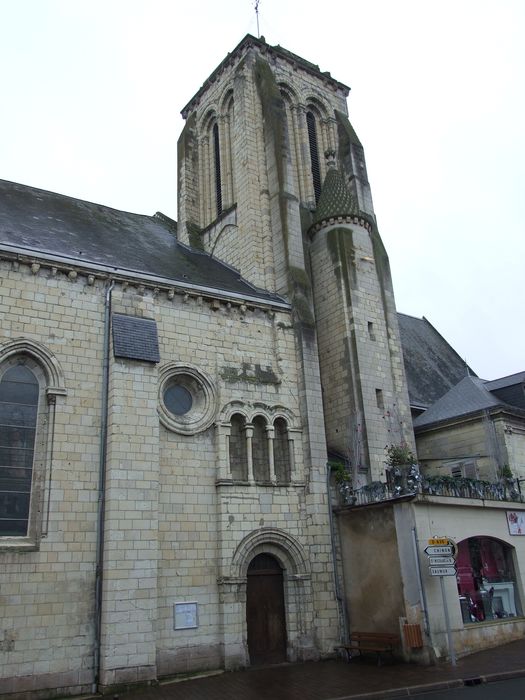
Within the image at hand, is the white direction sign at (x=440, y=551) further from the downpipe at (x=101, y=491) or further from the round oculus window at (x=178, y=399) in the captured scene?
the downpipe at (x=101, y=491)

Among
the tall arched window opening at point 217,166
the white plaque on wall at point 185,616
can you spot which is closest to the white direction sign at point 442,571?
the white plaque on wall at point 185,616

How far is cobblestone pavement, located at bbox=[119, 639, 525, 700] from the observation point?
38.9 feet

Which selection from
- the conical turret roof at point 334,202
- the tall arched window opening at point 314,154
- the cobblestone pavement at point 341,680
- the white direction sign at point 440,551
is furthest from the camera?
the tall arched window opening at point 314,154

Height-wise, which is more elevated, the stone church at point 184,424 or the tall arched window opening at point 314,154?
the tall arched window opening at point 314,154

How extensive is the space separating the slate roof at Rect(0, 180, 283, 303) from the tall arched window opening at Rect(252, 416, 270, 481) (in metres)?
4.01

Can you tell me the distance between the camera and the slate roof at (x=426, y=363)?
26797 mm

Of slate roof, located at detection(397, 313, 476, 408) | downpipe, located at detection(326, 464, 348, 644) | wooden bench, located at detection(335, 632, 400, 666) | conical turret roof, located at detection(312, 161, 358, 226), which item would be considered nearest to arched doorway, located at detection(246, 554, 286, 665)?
downpipe, located at detection(326, 464, 348, 644)

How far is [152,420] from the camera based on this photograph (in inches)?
619

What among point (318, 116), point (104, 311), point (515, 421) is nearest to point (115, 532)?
point (104, 311)

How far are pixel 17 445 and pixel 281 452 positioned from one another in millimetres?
7293

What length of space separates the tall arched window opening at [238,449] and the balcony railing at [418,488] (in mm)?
2975

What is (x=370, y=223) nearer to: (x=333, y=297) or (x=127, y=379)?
(x=333, y=297)

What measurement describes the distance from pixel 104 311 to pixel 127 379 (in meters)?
2.13

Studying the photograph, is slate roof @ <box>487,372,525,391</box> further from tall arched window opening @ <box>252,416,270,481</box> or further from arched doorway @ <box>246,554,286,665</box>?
arched doorway @ <box>246,554,286,665</box>
